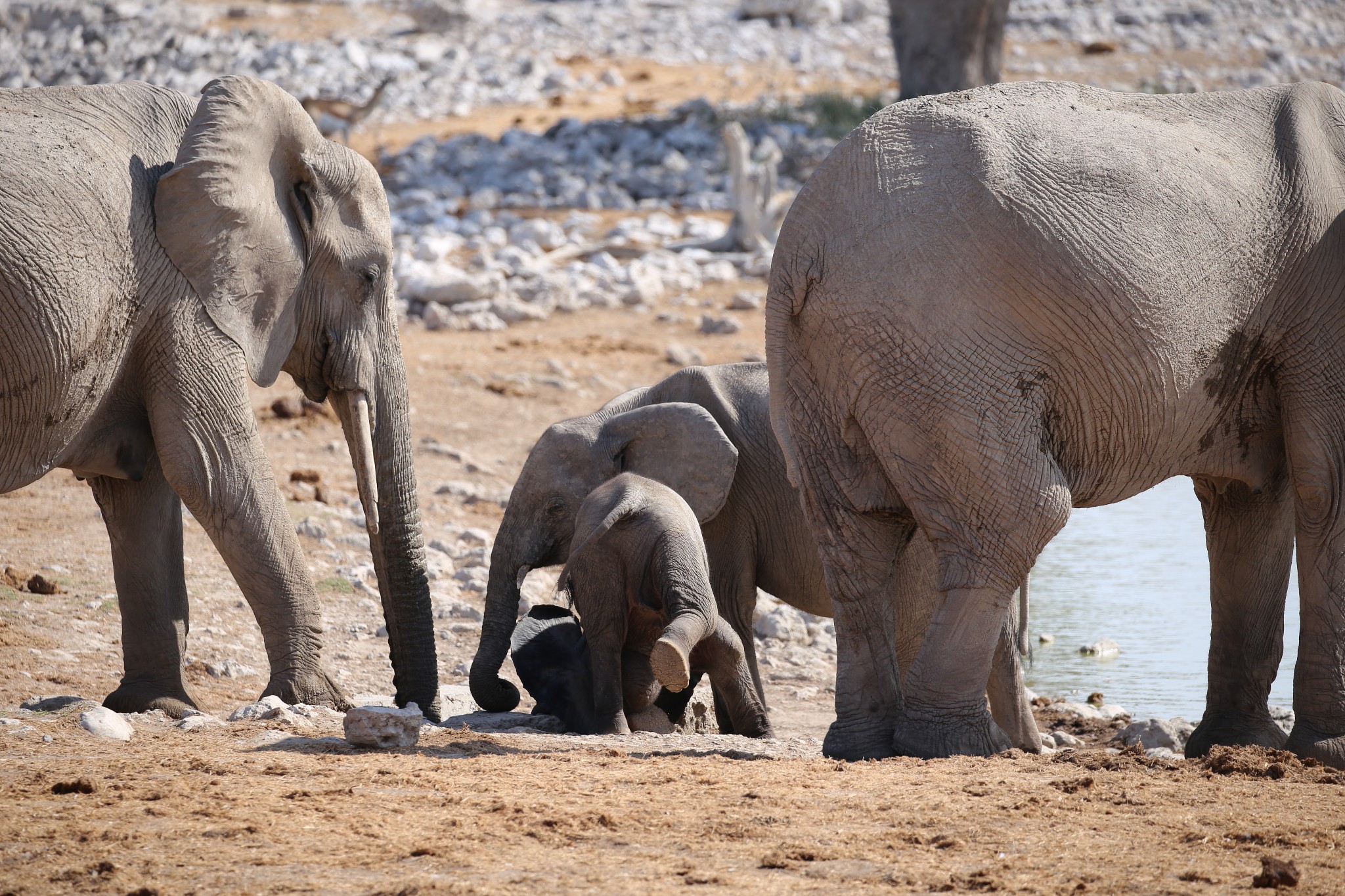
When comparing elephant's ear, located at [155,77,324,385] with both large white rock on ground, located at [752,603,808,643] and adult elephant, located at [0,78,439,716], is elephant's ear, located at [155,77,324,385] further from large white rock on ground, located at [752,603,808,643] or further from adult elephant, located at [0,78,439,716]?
large white rock on ground, located at [752,603,808,643]

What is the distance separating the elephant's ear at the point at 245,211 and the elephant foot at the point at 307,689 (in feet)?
3.35

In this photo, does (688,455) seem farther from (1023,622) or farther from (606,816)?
(606,816)

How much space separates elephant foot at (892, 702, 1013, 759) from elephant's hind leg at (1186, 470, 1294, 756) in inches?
46.9

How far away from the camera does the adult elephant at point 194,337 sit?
4.86 m

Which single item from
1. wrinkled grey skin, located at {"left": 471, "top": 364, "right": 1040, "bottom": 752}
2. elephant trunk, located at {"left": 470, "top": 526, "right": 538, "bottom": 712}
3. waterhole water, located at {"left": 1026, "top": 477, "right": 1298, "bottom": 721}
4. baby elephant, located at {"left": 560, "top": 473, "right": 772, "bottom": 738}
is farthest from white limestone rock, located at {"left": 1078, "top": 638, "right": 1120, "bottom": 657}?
elephant trunk, located at {"left": 470, "top": 526, "right": 538, "bottom": 712}

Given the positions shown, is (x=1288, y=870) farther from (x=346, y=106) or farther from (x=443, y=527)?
(x=346, y=106)

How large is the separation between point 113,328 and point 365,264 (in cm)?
105

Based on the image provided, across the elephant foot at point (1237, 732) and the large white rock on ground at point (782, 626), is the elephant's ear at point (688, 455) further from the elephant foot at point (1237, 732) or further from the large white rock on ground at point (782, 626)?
the elephant foot at point (1237, 732)

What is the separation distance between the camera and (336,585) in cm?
751

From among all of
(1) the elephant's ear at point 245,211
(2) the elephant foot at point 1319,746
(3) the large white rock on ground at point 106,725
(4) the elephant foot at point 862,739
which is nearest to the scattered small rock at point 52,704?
(3) the large white rock on ground at point 106,725

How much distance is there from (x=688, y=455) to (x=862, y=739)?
1771 mm

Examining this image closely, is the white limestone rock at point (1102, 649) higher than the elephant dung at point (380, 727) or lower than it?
lower

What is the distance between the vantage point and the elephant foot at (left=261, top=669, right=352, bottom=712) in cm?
→ 536

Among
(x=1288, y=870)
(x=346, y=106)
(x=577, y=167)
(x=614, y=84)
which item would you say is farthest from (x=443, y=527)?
(x=614, y=84)
